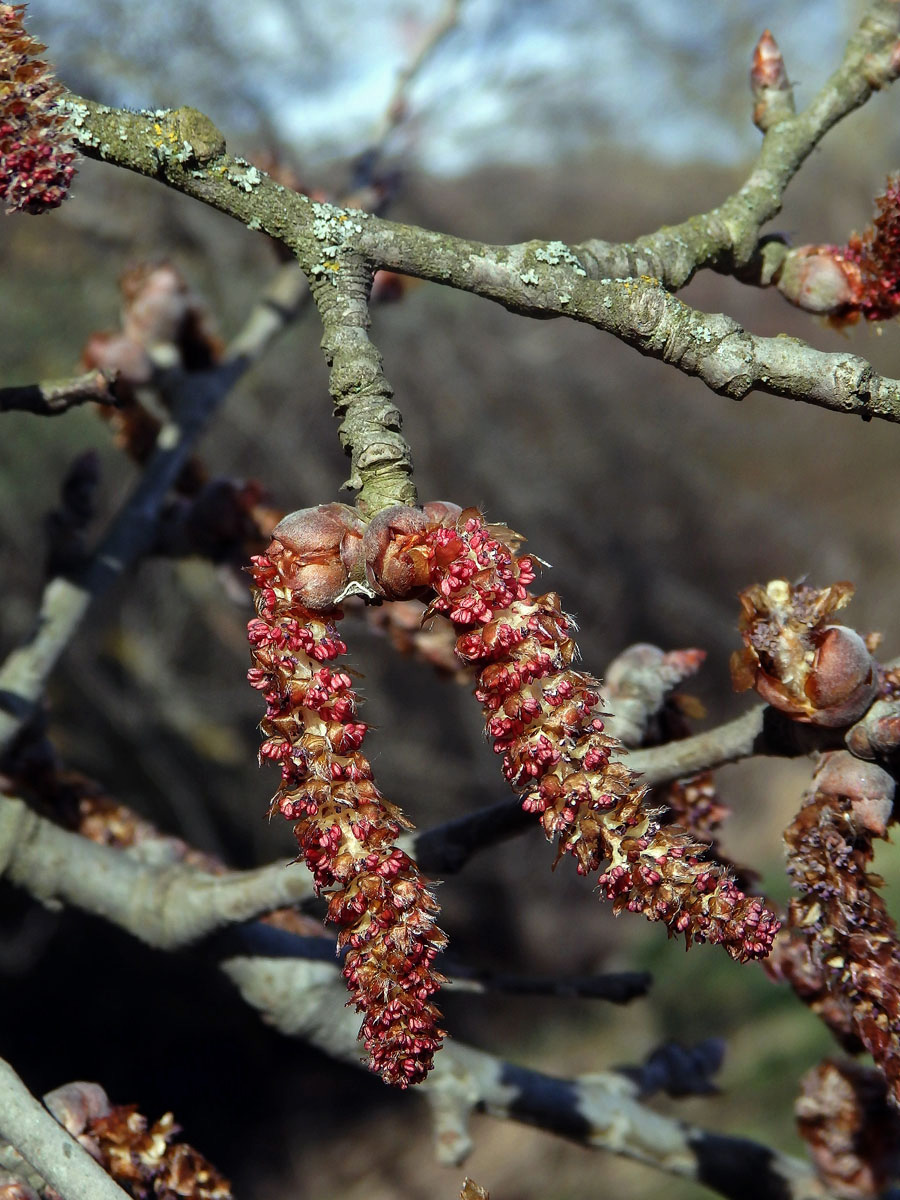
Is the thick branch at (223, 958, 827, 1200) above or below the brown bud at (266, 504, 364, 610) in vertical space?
below

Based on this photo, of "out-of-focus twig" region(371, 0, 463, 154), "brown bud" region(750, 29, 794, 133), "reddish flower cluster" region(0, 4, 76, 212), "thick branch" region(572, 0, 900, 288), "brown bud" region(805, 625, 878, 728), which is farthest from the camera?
"out-of-focus twig" region(371, 0, 463, 154)

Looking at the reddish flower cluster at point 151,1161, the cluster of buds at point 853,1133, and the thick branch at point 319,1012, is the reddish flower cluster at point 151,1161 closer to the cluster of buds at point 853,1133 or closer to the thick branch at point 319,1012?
the thick branch at point 319,1012

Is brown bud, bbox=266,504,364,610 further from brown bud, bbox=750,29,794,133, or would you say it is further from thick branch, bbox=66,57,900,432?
brown bud, bbox=750,29,794,133

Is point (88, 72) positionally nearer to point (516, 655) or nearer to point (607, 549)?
point (516, 655)

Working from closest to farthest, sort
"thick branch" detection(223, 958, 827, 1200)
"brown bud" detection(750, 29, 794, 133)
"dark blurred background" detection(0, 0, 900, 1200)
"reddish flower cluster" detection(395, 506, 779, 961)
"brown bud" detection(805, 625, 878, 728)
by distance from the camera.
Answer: "reddish flower cluster" detection(395, 506, 779, 961), "brown bud" detection(805, 625, 878, 728), "brown bud" detection(750, 29, 794, 133), "thick branch" detection(223, 958, 827, 1200), "dark blurred background" detection(0, 0, 900, 1200)

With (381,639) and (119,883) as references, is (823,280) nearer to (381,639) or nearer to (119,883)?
(119,883)


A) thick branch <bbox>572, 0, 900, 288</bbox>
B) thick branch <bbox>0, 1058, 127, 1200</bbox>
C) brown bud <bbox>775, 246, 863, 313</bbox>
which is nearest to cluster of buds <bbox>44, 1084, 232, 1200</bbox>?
thick branch <bbox>0, 1058, 127, 1200</bbox>

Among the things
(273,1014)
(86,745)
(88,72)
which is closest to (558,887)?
(86,745)
